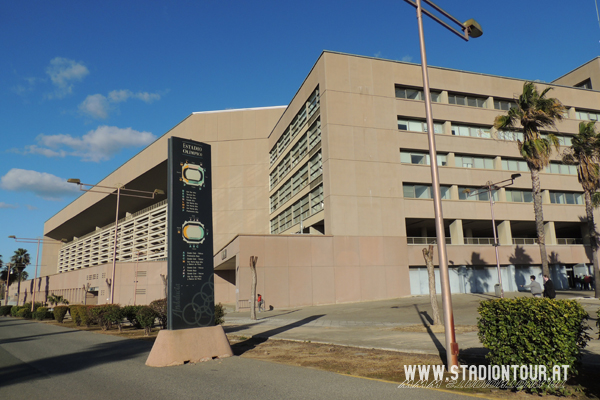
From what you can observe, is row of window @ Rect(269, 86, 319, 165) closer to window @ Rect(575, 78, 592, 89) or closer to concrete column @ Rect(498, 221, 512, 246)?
concrete column @ Rect(498, 221, 512, 246)

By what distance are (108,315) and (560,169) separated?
4633 centimetres

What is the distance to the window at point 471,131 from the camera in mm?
42306

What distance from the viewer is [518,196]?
4312 cm

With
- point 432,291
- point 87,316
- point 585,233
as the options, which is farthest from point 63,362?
point 585,233

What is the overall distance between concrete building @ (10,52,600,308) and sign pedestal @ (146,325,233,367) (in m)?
22.1

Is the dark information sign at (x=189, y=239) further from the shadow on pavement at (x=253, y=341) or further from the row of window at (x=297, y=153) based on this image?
the row of window at (x=297, y=153)

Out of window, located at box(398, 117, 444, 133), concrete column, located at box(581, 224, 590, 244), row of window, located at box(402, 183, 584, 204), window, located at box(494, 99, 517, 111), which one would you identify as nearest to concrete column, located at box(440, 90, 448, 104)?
window, located at box(398, 117, 444, 133)

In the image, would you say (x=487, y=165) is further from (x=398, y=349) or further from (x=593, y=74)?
(x=398, y=349)

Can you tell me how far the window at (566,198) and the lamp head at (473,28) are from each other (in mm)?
40689

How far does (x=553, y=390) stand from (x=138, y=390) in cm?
742

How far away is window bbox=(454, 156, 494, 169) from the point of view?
4172 centimetres

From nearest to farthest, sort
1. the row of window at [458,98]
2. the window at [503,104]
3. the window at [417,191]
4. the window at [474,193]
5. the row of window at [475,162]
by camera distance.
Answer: the window at [417,191] → the row of window at [475,162] → the window at [474,193] → the row of window at [458,98] → the window at [503,104]

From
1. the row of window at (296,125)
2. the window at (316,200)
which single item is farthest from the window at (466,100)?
the window at (316,200)

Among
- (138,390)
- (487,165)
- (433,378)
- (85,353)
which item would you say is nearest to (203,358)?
(138,390)
